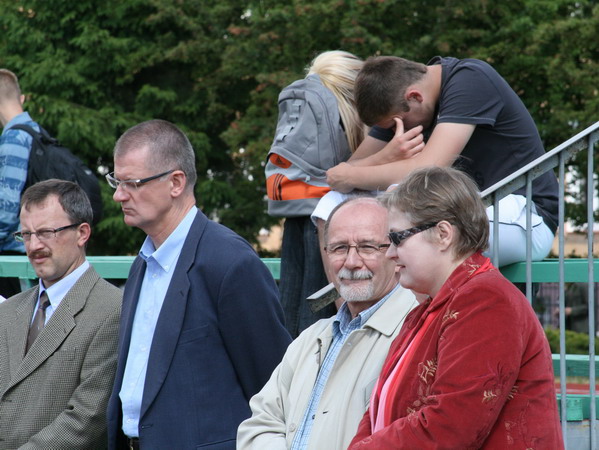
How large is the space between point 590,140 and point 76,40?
44.2 ft

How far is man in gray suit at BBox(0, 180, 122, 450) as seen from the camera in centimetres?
428

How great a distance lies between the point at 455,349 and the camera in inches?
103

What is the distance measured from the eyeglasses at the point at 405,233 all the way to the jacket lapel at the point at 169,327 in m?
1.26

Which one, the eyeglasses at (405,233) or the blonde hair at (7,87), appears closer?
the eyeglasses at (405,233)

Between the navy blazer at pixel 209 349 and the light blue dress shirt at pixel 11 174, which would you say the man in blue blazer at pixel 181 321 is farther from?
the light blue dress shirt at pixel 11 174

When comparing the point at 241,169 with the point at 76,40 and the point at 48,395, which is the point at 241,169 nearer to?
the point at 76,40

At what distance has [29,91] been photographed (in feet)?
52.7

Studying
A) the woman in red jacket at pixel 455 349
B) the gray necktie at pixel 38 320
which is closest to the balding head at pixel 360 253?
the woman in red jacket at pixel 455 349

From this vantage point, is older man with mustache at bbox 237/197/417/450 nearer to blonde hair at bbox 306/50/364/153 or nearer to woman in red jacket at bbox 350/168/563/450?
woman in red jacket at bbox 350/168/563/450

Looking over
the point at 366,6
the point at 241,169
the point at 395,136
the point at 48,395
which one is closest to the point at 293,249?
the point at 395,136

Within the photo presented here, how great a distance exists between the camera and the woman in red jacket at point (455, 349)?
2568 mm

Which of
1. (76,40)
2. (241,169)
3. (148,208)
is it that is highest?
(76,40)

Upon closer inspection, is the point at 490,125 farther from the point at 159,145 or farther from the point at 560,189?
the point at 159,145

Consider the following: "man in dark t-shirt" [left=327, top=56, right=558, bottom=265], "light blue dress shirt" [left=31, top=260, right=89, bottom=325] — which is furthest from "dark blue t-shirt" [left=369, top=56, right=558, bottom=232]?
"light blue dress shirt" [left=31, top=260, right=89, bottom=325]
